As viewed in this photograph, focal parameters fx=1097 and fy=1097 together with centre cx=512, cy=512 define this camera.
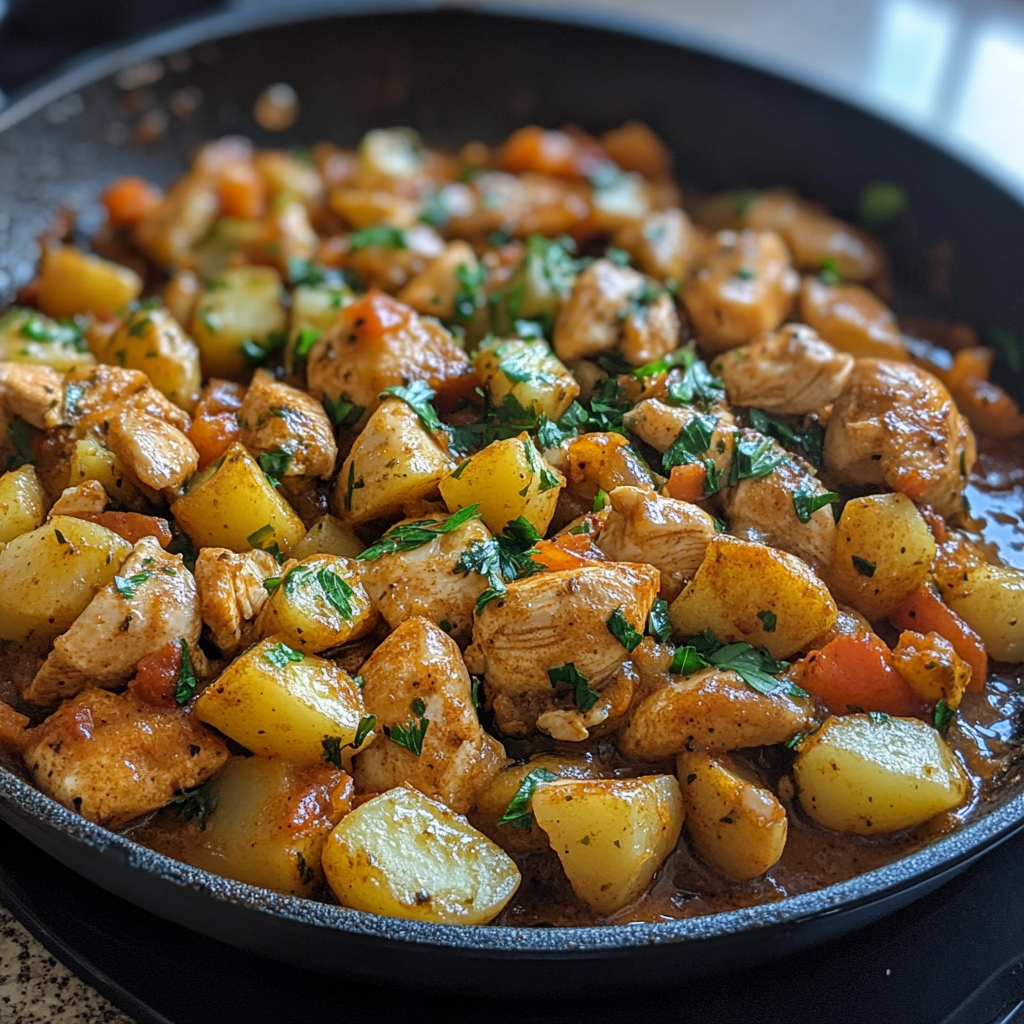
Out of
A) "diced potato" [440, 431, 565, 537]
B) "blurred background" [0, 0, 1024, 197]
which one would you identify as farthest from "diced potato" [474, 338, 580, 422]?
"blurred background" [0, 0, 1024, 197]

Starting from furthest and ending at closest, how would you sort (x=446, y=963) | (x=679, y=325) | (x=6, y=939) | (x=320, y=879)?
(x=679, y=325) < (x=6, y=939) < (x=320, y=879) < (x=446, y=963)

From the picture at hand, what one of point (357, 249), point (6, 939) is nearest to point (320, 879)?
point (6, 939)

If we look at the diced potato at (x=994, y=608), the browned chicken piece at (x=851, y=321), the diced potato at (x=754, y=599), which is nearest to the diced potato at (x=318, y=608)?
the diced potato at (x=754, y=599)

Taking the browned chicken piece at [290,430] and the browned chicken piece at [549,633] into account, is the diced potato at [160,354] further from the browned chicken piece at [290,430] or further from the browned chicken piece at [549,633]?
the browned chicken piece at [549,633]

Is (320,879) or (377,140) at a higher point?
(377,140)

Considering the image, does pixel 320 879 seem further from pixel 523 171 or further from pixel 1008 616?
pixel 523 171
